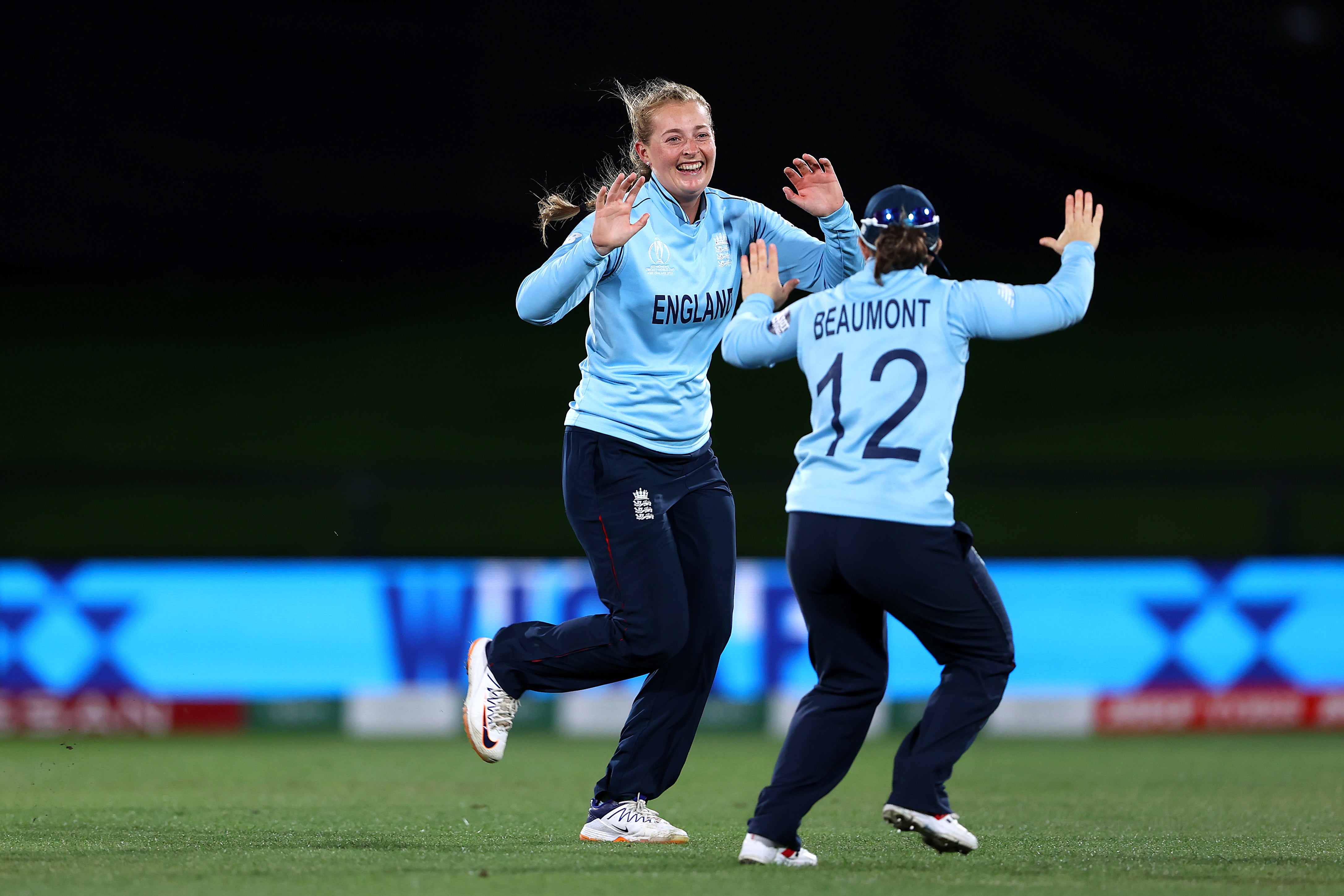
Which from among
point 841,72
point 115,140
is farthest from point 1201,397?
point 115,140

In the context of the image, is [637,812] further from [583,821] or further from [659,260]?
[659,260]

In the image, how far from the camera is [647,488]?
4742 millimetres

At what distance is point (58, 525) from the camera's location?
1377 centimetres

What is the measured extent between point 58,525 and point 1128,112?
1081cm

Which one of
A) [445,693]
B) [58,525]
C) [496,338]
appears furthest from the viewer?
[496,338]

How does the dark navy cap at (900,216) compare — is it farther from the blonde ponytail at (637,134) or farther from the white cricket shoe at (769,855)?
the white cricket shoe at (769,855)

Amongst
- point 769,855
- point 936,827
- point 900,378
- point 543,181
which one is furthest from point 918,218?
point 543,181

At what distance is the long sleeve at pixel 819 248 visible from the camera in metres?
5.02

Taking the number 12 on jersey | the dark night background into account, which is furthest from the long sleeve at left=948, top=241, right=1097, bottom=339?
the dark night background

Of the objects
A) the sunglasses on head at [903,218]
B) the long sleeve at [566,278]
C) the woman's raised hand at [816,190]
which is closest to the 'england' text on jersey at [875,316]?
the sunglasses on head at [903,218]

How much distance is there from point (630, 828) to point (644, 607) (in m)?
0.69

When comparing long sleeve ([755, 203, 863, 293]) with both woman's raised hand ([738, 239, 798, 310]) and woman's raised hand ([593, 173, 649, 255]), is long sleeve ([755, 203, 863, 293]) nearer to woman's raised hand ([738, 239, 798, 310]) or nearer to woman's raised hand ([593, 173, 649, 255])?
woman's raised hand ([738, 239, 798, 310])

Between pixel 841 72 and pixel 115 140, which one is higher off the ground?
pixel 841 72

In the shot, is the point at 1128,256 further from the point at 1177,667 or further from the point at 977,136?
the point at 1177,667
